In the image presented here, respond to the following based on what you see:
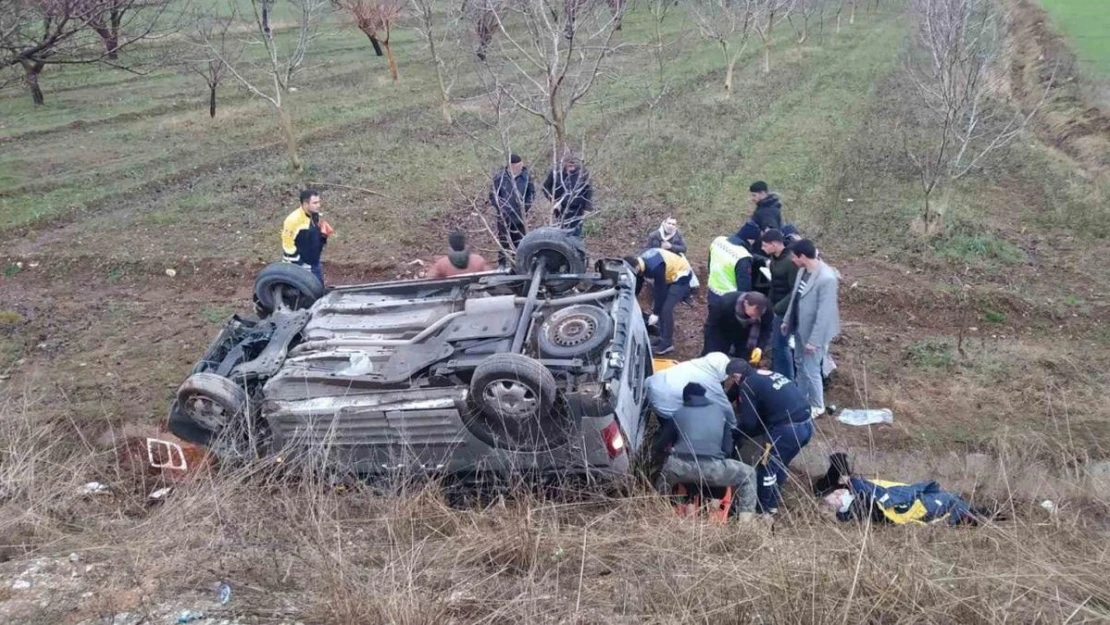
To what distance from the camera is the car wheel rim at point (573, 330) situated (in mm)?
4898

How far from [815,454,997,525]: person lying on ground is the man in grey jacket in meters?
1.12

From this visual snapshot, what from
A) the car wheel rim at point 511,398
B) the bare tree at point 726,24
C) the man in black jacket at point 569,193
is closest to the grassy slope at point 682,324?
the car wheel rim at point 511,398

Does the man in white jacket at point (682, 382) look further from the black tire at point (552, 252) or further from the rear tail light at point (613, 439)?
the black tire at point (552, 252)

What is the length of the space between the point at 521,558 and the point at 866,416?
351cm

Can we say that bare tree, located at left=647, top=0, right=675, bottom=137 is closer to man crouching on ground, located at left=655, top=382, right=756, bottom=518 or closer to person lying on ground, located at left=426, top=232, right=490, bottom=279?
person lying on ground, located at left=426, top=232, right=490, bottom=279

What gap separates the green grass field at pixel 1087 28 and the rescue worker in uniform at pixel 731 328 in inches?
676

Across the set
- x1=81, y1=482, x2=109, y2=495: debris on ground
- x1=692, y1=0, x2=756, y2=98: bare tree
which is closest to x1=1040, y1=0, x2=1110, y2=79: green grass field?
x1=692, y1=0, x2=756, y2=98: bare tree

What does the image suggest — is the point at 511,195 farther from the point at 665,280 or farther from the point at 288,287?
the point at 288,287

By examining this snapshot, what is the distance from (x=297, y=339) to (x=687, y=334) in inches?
145

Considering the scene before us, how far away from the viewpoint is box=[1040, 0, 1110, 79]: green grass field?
21.0 meters

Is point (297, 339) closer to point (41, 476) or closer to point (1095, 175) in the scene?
point (41, 476)

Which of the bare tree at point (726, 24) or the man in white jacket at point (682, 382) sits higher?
the bare tree at point (726, 24)

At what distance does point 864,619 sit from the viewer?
9.82 ft

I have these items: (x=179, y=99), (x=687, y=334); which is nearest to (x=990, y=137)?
(x=687, y=334)
